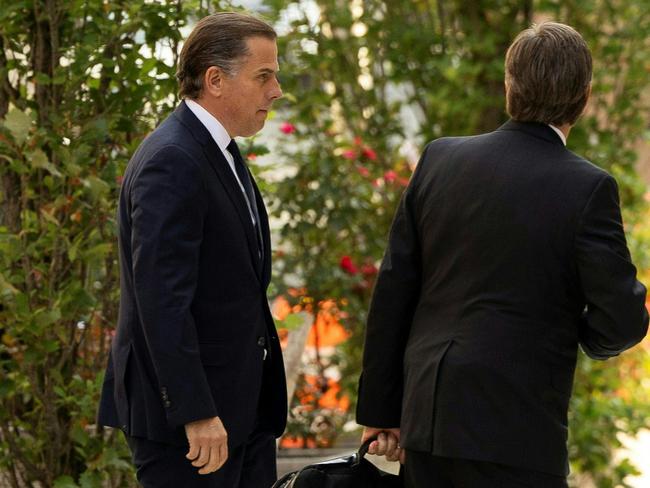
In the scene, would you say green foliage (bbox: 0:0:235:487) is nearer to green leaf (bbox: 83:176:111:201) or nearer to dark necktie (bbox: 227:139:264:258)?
green leaf (bbox: 83:176:111:201)

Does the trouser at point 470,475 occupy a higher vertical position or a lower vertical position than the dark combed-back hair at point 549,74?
lower

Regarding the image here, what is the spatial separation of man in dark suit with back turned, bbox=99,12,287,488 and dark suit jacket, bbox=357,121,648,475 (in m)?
0.38

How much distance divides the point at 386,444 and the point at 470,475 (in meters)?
0.30

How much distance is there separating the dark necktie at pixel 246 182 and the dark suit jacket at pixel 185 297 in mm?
69

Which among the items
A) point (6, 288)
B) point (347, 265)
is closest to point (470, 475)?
point (6, 288)

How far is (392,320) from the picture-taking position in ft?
9.20

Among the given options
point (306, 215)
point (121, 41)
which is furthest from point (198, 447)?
point (306, 215)

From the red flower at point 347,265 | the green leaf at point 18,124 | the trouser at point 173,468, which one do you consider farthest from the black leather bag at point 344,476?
the red flower at point 347,265

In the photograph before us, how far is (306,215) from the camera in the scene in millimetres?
5836

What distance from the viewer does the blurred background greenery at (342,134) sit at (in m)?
3.67

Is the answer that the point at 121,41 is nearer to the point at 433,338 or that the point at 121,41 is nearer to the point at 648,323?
the point at 433,338

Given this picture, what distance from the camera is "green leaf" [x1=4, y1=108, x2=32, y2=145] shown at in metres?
3.33

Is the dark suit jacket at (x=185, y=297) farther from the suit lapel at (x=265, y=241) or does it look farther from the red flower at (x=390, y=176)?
the red flower at (x=390, y=176)

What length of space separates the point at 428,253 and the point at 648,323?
48 cm
